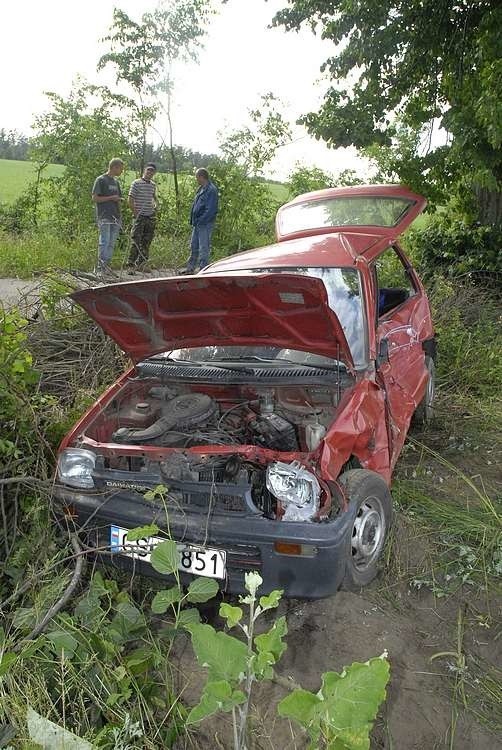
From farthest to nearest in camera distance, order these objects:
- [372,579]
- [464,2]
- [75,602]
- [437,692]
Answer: [464,2] < [372,579] < [75,602] < [437,692]

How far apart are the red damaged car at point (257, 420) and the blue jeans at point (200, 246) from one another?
5.55 metres

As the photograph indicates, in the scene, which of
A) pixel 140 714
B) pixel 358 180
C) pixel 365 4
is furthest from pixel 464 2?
pixel 140 714

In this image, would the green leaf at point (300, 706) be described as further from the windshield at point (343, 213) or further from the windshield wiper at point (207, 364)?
the windshield at point (343, 213)

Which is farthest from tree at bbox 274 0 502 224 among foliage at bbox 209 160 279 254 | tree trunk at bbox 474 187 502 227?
foliage at bbox 209 160 279 254

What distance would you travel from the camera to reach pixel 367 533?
3.19 metres

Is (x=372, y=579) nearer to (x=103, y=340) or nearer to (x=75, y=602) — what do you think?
(x=75, y=602)

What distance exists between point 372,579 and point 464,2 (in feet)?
24.1

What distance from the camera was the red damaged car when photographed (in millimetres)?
2857

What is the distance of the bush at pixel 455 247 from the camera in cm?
884

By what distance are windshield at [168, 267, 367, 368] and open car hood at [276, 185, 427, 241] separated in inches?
36.3

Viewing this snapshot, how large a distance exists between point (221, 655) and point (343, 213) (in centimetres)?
403

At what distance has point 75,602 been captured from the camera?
9.98 ft

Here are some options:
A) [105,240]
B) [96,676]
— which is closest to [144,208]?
[105,240]

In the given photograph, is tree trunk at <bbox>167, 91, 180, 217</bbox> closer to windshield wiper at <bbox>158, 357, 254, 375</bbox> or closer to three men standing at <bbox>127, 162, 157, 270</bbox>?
three men standing at <bbox>127, 162, 157, 270</bbox>
